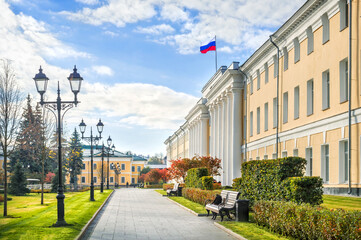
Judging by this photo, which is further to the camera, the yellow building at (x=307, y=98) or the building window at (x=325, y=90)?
the building window at (x=325, y=90)

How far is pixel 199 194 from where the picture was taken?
88.6 feet

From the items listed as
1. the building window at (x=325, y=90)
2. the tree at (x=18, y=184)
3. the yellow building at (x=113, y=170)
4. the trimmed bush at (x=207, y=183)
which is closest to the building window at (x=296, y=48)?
the building window at (x=325, y=90)

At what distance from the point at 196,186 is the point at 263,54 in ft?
40.1

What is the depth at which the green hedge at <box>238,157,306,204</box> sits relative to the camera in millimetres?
14875

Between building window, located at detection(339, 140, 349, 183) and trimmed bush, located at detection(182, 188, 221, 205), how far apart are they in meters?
5.91

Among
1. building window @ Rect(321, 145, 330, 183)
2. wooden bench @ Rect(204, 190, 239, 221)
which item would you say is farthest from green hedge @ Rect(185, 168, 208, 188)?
wooden bench @ Rect(204, 190, 239, 221)

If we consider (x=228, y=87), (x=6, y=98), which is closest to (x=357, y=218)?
(x=6, y=98)

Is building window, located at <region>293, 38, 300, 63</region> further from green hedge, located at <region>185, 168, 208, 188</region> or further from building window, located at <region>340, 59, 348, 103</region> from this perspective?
green hedge, located at <region>185, 168, 208, 188</region>

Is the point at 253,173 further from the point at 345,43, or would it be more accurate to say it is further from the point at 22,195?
→ the point at 22,195

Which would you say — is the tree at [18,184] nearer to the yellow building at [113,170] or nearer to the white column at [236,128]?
the white column at [236,128]

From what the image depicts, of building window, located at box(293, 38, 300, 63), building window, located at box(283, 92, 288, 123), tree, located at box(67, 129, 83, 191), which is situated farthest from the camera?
tree, located at box(67, 129, 83, 191)

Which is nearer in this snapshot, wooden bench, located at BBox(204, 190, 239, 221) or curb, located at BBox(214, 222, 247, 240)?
curb, located at BBox(214, 222, 247, 240)

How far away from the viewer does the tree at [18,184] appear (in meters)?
48.8

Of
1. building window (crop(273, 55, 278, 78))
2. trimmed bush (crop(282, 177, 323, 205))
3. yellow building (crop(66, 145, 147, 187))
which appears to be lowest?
yellow building (crop(66, 145, 147, 187))
